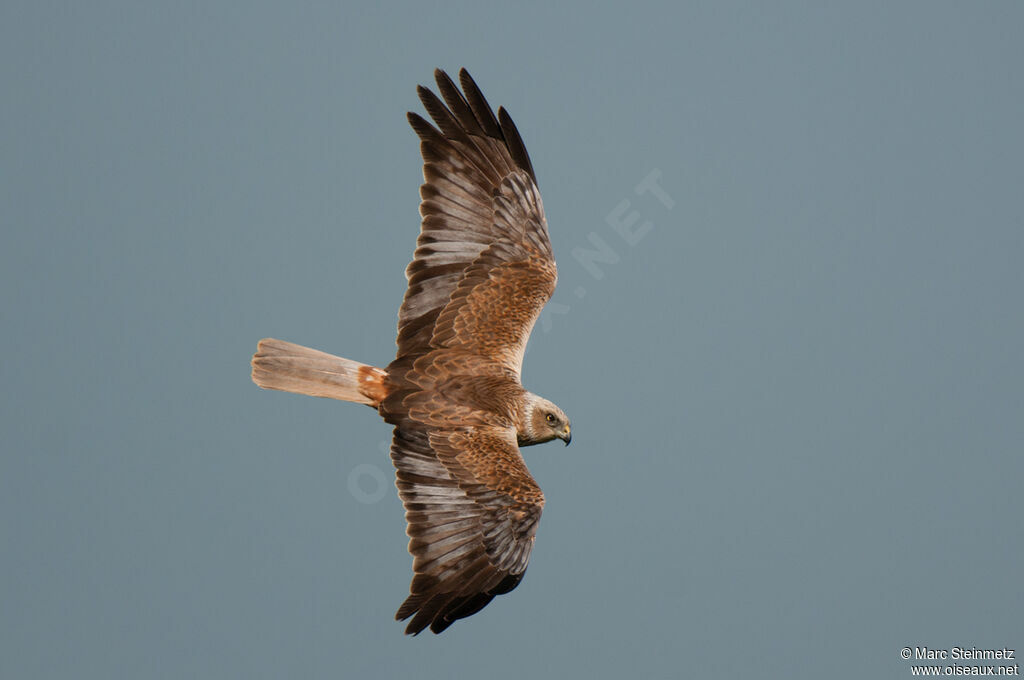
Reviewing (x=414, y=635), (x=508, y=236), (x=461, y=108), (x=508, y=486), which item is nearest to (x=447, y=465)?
(x=508, y=486)

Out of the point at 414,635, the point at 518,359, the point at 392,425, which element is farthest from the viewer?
the point at 518,359

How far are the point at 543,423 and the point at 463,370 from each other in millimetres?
808

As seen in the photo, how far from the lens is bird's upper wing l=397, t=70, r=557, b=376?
9.75m

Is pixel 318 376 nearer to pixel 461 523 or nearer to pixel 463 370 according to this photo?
pixel 463 370

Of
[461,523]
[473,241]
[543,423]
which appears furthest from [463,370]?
[461,523]

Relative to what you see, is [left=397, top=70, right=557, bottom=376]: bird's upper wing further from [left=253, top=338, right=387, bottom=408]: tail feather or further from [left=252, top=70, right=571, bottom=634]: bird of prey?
[left=253, top=338, right=387, bottom=408]: tail feather

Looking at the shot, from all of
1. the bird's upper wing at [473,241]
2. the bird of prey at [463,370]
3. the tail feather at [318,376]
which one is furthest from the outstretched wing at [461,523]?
the bird's upper wing at [473,241]

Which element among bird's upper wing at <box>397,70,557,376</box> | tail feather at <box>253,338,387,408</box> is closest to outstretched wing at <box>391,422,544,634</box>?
tail feather at <box>253,338,387,408</box>

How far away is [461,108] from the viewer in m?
9.97

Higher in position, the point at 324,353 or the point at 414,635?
the point at 324,353

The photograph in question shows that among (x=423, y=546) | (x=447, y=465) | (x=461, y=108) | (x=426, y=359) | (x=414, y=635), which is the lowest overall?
(x=414, y=635)

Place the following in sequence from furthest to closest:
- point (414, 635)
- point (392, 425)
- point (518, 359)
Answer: point (518, 359), point (392, 425), point (414, 635)

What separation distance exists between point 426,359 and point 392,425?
0.65 m

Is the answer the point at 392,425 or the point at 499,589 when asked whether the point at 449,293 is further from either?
the point at 499,589
